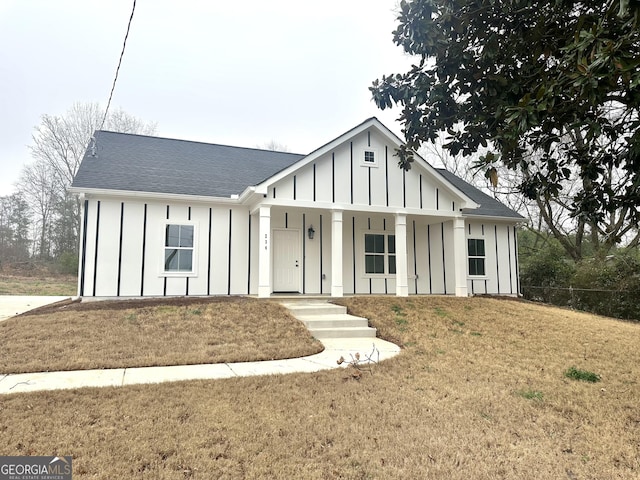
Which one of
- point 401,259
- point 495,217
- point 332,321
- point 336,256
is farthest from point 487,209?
point 332,321

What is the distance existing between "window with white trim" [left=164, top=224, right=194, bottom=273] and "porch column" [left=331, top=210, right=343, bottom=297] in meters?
3.91

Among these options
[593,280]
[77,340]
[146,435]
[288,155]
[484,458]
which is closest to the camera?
[484,458]

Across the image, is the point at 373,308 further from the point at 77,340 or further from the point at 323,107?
the point at 323,107

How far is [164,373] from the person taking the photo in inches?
202

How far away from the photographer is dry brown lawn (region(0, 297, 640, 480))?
110 inches

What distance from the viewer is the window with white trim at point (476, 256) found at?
13625 mm

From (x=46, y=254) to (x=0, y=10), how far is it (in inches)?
932

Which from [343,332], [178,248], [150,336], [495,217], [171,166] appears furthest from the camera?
[495,217]

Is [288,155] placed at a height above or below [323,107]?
below

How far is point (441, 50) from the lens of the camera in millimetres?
4953

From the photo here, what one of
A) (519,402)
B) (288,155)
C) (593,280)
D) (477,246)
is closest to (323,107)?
(288,155)

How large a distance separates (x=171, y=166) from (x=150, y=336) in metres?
6.84

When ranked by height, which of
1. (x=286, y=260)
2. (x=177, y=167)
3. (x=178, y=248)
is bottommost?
(x=286, y=260)

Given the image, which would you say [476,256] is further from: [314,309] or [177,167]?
[177,167]
